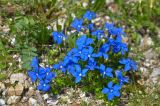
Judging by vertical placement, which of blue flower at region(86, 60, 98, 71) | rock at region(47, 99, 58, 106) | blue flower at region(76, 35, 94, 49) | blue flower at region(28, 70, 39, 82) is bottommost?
rock at region(47, 99, 58, 106)

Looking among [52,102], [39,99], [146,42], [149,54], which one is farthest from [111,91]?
[146,42]

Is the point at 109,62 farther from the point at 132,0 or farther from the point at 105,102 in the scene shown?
the point at 132,0

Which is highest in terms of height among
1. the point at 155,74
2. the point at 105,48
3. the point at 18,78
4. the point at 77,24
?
the point at 77,24

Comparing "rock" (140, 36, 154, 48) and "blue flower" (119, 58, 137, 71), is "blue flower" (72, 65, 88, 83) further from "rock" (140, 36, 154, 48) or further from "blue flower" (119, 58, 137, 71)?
"rock" (140, 36, 154, 48)

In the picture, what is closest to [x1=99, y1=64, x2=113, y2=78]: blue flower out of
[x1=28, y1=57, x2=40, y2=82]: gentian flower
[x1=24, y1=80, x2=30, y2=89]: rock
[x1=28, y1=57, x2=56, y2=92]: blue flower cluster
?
[x1=28, y1=57, x2=56, y2=92]: blue flower cluster

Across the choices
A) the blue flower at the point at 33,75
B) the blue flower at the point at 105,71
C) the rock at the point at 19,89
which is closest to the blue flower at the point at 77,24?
the blue flower at the point at 105,71

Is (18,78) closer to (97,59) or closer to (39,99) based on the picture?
(39,99)

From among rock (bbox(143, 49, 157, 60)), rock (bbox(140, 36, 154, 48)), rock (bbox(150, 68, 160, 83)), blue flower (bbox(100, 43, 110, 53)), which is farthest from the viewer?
rock (bbox(140, 36, 154, 48))
